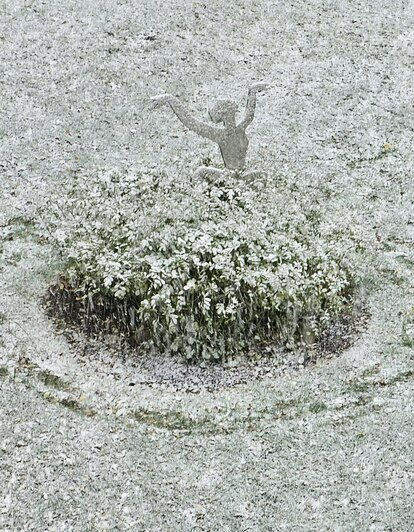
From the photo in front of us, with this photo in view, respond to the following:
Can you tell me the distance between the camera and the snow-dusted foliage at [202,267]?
7566mm

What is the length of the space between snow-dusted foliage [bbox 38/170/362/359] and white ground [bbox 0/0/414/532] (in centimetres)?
59

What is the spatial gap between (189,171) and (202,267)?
12.4 feet

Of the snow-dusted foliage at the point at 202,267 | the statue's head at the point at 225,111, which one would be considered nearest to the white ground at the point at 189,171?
the snow-dusted foliage at the point at 202,267

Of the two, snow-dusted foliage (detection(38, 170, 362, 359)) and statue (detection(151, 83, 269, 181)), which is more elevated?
statue (detection(151, 83, 269, 181))

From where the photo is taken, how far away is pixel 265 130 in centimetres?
1348

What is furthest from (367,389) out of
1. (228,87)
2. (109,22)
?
(109,22)

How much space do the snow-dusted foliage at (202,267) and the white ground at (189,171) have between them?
1.94 feet

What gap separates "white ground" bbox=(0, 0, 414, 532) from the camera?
243 inches

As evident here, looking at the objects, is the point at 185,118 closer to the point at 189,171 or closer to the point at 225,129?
the point at 225,129

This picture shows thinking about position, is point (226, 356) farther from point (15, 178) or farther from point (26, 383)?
point (15, 178)

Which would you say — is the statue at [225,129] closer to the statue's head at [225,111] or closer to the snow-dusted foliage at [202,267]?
the statue's head at [225,111]

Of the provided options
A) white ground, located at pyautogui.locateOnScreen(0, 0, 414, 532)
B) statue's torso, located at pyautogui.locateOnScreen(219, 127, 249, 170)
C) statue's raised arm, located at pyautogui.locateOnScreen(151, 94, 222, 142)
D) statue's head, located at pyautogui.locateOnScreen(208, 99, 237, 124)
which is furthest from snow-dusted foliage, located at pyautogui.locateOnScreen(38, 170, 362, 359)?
statue's head, located at pyautogui.locateOnScreen(208, 99, 237, 124)

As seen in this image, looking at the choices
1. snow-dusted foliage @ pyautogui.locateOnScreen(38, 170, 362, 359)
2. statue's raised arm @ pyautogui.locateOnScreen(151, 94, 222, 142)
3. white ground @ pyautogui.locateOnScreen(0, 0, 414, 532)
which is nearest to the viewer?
white ground @ pyautogui.locateOnScreen(0, 0, 414, 532)

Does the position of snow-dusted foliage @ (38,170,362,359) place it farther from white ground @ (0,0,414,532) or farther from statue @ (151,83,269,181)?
statue @ (151,83,269,181)
